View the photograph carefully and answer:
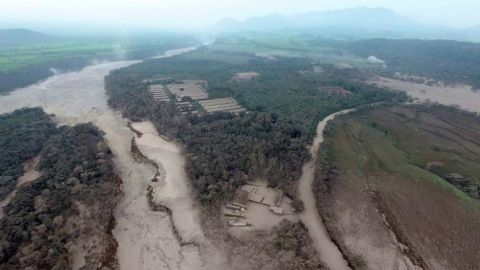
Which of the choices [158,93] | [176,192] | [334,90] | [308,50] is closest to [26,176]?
[176,192]

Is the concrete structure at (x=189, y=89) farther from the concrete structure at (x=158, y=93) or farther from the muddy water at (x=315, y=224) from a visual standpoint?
the muddy water at (x=315, y=224)

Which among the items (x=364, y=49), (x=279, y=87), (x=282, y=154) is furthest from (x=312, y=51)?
(x=282, y=154)

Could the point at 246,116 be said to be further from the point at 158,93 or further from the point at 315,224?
the point at 158,93

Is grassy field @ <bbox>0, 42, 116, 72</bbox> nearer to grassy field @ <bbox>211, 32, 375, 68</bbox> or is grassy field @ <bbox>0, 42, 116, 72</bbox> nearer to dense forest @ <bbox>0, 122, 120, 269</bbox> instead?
grassy field @ <bbox>211, 32, 375, 68</bbox>

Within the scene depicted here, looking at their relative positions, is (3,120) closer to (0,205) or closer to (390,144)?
(0,205)

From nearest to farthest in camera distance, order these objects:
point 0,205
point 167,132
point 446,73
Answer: point 0,205 < point 167,132 < point 446,73

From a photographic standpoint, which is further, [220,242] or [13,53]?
[13,53]
